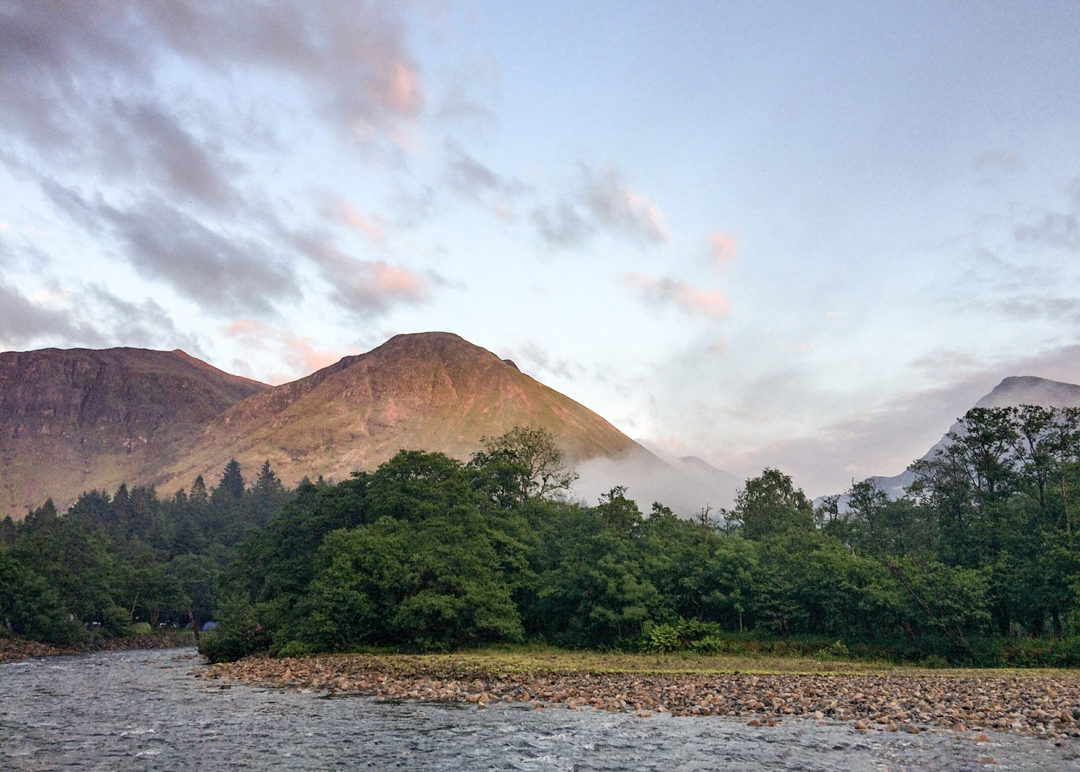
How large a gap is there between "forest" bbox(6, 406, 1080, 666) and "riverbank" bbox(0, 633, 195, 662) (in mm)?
3233

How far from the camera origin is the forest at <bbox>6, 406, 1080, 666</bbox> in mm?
55406

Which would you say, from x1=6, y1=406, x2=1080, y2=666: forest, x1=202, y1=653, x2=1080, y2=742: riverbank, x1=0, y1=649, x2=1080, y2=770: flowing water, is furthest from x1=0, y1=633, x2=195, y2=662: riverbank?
x1=0, y1=649, x2=1080, y2=770: flowing water

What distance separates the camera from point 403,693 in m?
37.1

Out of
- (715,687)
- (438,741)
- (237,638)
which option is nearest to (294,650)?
(237,638)

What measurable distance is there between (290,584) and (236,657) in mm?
11053

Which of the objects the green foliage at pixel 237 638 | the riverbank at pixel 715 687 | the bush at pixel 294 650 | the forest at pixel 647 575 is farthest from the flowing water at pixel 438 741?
the green foliage at pixel 237 638

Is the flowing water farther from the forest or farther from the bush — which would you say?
the forest

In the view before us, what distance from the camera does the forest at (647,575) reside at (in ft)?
182

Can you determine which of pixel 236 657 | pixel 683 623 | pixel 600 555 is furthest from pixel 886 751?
pixel 236 657

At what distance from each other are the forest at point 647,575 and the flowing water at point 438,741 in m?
26.2

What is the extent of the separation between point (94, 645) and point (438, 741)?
289 feet

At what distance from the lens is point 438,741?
2464cm

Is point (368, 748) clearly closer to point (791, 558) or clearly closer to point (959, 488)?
point (791, 558)

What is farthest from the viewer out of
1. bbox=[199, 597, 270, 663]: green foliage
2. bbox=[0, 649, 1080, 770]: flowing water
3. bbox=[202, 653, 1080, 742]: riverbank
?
bbox=[199, 597, 270, 663]: green foliage
